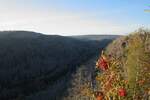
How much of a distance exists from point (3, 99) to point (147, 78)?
15590 cm

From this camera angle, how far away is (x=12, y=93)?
7352 inches

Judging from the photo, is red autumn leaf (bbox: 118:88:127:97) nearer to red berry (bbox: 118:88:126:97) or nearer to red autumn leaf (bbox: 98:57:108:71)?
red berry (bbox: 118:88:126:97)

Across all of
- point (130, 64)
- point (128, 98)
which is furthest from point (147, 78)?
point (130, 64)

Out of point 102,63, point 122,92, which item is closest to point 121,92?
point 122,92

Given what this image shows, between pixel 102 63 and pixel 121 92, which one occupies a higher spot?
pixel 102 63

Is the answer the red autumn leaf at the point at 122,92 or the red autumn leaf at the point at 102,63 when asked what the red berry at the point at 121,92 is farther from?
the red autumn leaf at the point at 102,63

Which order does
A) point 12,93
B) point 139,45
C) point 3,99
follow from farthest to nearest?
point 12,93
point 3,99
point 139,45

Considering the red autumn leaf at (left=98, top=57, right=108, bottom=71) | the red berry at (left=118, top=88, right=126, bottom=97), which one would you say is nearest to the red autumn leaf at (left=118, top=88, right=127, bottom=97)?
the red berry at (left=118, top=88, right=126, bottom=97)

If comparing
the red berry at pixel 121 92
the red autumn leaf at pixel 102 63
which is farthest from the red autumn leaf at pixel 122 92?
the red autumn leaf at pixel 102 63

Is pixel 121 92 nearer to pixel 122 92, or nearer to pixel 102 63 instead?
pixel 122 92

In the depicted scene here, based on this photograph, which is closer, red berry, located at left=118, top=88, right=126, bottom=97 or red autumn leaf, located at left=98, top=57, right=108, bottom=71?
red berry, located at left=118, top=88, right=126, bottom=97

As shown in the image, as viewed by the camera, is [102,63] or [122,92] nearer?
[122,92]

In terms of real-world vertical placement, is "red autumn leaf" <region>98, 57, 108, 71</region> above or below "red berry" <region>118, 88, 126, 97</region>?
Answer: above

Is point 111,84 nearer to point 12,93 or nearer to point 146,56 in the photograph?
point 146,56
